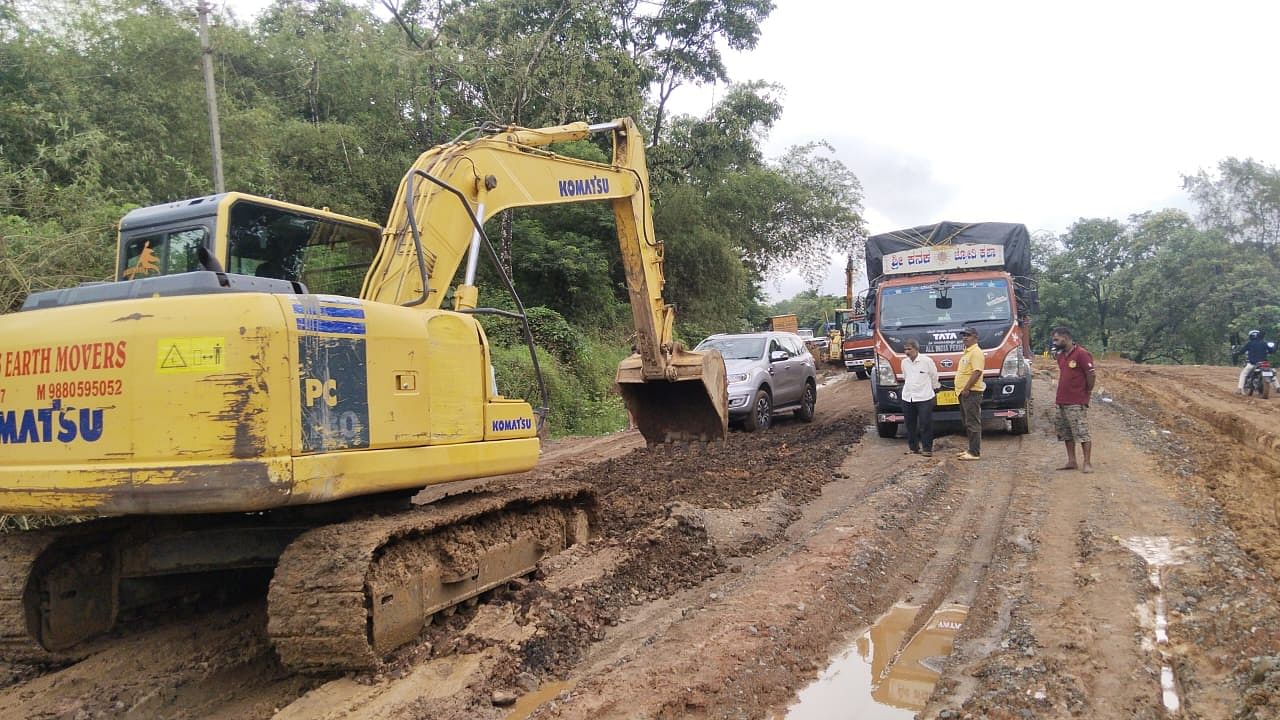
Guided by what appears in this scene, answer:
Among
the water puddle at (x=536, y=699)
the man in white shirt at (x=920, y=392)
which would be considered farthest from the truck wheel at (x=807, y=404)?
the water puddle at (x=536, y=699)

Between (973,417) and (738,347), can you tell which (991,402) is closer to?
(973,417)

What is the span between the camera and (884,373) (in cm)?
1198

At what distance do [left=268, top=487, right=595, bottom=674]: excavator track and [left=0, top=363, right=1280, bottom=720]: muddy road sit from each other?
0.18 m

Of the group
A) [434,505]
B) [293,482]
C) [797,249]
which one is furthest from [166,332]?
[797,249]

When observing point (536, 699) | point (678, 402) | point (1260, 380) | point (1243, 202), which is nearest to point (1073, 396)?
point (678, 402)

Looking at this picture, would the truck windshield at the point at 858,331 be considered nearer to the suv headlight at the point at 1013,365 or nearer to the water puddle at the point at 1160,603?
the suv headlight at the point at 1013,365

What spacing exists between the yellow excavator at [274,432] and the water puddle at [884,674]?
218 centimetres

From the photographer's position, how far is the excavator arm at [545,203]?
5.62 m

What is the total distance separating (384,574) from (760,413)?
970 centimetres

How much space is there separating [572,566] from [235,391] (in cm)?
284

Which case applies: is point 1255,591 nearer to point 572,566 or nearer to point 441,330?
point 572,566

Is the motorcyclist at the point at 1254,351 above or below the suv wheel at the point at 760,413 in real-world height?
above

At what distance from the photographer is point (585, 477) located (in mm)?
9680

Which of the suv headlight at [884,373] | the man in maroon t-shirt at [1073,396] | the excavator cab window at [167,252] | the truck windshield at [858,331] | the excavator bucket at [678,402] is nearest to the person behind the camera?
the excavator cab window at [167,252]
